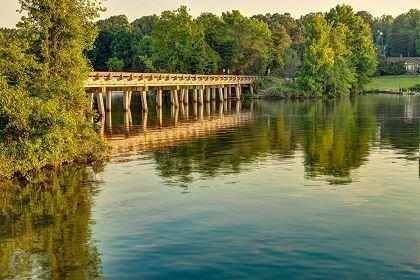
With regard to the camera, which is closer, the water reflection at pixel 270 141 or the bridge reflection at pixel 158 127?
the water reflection at pixel 270 141

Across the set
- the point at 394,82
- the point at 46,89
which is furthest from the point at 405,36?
the point at 46,89

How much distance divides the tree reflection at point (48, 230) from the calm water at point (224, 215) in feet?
0.15

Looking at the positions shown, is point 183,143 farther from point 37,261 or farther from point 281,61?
point 281,61

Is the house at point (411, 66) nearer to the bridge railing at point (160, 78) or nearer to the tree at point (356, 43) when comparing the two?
the tree at point (356, 43)

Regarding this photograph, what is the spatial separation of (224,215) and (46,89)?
13.8 meters

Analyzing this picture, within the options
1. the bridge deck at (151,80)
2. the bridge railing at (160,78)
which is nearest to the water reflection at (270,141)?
the bridge deck at (151,80)

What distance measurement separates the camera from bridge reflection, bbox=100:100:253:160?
3844 cm

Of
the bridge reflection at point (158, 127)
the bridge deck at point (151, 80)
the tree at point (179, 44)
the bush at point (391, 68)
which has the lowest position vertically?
the bridge reflection at point (158, 127)

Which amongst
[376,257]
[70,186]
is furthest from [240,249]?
[70,186]

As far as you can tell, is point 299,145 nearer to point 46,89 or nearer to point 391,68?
point 46,89

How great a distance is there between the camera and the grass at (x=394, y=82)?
123 meters

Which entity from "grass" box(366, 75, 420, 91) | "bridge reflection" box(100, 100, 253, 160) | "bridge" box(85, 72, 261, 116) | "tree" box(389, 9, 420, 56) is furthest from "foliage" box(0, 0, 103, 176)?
"tree" box(389, 9, 420, 56)

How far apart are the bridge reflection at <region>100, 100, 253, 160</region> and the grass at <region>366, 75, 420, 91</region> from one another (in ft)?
214

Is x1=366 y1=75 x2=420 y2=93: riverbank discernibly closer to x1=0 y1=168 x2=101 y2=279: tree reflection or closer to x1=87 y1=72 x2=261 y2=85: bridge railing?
x1=87 y1=72 x2=261 y2=85: bridge railing
